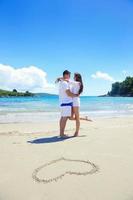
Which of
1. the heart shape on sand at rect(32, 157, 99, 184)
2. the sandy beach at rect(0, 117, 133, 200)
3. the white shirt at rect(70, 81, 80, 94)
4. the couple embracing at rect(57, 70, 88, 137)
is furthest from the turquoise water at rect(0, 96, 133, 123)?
the heart shape on sand at rect(32, 157, 99, 184)

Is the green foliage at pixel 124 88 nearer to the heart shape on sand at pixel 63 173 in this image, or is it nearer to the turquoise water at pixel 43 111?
the turquoise water at pixel 43 111

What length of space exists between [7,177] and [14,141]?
2.48 meters

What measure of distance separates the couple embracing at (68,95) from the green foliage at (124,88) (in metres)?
111

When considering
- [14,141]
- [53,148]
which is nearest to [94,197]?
[53,148]

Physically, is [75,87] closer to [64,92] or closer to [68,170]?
[64,92]

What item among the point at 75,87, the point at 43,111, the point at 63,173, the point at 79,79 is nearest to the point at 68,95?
the point at 75,87

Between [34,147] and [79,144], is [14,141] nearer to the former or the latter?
[34,147]

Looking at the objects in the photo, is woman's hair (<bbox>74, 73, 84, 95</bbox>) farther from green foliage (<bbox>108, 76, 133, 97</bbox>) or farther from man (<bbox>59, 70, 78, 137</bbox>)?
green foliage (<bbox>108, 76, 133, 97</bbox>)

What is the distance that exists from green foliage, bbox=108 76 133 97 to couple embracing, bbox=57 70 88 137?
110658mm

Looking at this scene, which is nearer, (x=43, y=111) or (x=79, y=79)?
(x=79, y=79)

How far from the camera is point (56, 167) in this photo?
3.97 m

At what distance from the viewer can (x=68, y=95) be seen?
6.91 meters

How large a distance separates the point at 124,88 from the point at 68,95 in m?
118

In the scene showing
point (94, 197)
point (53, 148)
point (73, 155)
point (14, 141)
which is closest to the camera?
point (94, 197)
